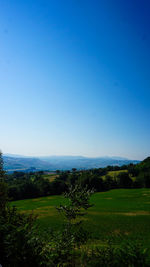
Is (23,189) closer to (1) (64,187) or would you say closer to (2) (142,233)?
(1) (64,187)

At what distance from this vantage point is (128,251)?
5.66 m

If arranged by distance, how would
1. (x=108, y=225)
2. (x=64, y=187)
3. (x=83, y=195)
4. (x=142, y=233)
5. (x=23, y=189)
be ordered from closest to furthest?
(x=83, y=195), (x=142, y=233), (x=108, y=225), (x=23, y=189), (x=64, y=187)

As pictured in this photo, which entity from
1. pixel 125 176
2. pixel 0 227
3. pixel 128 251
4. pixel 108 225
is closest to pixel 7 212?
pixel 0 227

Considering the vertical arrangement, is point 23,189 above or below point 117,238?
below

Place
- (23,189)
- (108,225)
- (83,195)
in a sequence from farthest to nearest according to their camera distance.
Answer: (23,189) < (108,225) < (83,195)

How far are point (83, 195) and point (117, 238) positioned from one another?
2143 cm

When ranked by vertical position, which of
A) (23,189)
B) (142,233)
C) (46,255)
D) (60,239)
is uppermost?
(60,239)

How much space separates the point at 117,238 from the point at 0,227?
2129 cm

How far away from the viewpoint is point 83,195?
6.95 m

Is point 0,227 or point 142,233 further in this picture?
point 142,233

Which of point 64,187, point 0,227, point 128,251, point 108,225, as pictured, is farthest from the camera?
point 64,187

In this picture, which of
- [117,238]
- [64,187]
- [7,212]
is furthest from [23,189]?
[7,212]

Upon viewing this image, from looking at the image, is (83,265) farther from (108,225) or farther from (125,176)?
(125,176)

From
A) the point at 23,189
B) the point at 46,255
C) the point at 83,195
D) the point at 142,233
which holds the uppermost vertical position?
the point at 83,195
